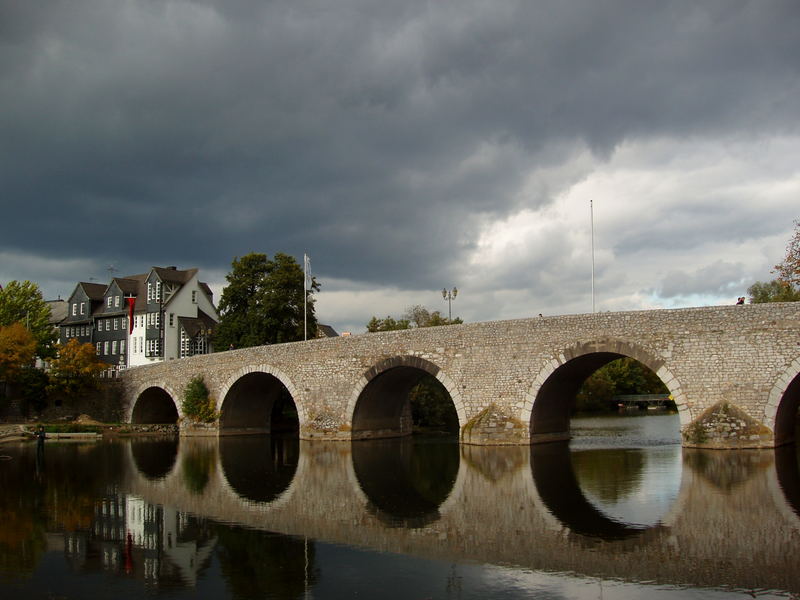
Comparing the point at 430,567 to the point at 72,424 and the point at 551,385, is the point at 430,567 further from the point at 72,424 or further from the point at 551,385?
the point at 72,424

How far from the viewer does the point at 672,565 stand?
10398 mm

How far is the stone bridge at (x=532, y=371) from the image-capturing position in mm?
23016

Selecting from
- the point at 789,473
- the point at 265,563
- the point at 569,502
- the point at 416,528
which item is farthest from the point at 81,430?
the point at 789,473

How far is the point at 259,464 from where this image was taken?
26078 millimetres

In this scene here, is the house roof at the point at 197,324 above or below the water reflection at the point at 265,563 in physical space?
above

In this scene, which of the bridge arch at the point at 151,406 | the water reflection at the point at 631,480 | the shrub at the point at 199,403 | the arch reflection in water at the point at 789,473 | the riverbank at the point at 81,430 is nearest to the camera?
the water reflection at the point at 631,480

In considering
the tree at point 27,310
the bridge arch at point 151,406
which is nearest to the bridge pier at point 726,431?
the bridge arch at point 151,406

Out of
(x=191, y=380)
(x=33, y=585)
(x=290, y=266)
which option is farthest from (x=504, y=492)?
(x=290, y=266)

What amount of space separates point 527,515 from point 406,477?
23.1 feet

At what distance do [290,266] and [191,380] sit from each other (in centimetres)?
1092

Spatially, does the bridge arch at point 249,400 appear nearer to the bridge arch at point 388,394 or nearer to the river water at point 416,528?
the bridge arch at point 388,394

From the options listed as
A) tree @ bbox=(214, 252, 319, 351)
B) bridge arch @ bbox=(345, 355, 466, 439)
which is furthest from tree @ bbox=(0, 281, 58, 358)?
bridge arch @ bbox=(345, 355, 466, 439)

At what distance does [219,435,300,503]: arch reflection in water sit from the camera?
19.4 metres

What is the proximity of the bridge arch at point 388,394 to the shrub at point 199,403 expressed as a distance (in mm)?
9872
